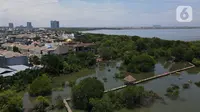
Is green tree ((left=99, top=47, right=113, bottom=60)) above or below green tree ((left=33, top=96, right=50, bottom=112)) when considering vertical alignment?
above

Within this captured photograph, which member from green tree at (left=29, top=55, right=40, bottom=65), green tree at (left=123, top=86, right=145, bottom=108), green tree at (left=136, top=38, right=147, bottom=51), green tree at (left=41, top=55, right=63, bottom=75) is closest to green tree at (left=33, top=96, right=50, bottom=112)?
green tree at (left=123, top=86, right=145, bottom=108)

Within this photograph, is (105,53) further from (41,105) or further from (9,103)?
(9,103)

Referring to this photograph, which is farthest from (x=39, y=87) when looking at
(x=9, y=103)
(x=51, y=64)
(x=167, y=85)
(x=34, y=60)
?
(x=167, y=85)

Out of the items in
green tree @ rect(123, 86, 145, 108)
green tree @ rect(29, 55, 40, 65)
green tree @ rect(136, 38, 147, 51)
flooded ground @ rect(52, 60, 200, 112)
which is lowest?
flooded ground @ rect(52, 60, 200, 112)

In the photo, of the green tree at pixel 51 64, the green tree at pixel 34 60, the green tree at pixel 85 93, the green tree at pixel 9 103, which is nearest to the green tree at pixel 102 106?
the green tree at pixel 85 93

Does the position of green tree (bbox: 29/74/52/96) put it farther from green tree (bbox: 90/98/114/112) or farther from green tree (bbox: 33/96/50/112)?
green tree (bbox: 90/98/114/112)

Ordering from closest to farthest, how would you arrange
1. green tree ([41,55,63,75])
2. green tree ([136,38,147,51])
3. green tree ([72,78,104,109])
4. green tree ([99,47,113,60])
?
green tree ([72,78,104,109]) < green tree ([41,55,63,75]) < green tree ([99,47,113,60]) < green tree ([136,38,147,51])

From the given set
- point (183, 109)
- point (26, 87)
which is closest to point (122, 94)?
point (183, 109)

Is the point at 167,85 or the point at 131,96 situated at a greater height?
the point at 131,96

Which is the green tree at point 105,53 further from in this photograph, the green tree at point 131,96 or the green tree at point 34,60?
the green tree at point 131,96
